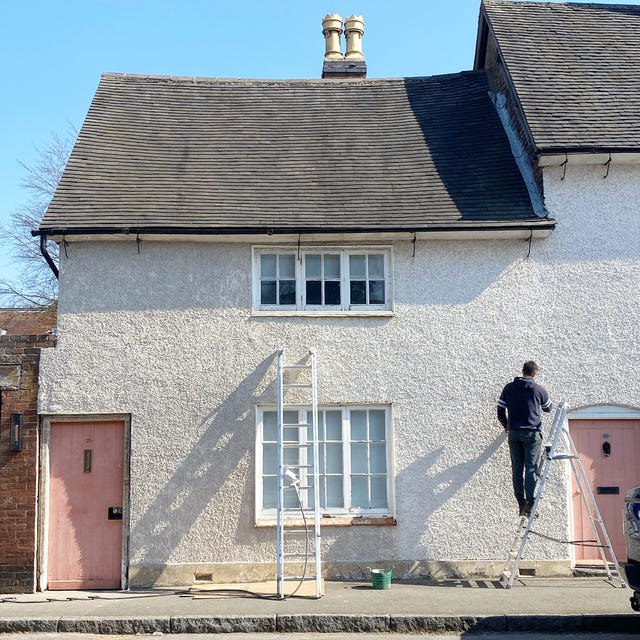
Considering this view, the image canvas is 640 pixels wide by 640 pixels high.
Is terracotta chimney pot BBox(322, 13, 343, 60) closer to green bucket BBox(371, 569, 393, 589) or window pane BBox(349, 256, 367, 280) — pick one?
window pane BBox(349, 256, 367, 280)

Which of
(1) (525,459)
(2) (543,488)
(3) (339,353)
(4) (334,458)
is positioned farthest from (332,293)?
(2) (543,488)

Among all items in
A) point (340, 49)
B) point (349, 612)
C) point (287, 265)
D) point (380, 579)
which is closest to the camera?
point (349, 612)

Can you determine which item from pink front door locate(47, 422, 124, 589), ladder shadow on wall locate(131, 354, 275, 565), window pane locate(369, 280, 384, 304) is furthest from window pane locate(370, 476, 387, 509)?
pink front door locate(47, 422, 124, 589)

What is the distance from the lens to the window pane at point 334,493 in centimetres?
1020

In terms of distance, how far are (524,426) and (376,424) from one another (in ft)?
6.15

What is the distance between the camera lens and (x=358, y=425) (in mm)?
10367

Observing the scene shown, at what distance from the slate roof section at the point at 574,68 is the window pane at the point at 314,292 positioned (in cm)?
337

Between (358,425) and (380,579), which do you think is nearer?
(380,579)

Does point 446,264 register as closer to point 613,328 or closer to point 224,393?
point 613,328

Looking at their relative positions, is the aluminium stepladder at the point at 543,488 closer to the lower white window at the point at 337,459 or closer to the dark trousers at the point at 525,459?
the dark trousers at the point at 525,459

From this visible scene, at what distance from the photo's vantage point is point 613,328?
34.3 ft

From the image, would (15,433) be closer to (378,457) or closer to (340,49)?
(378,457)

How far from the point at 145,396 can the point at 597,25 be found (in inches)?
391

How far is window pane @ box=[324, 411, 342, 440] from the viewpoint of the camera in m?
10.4
